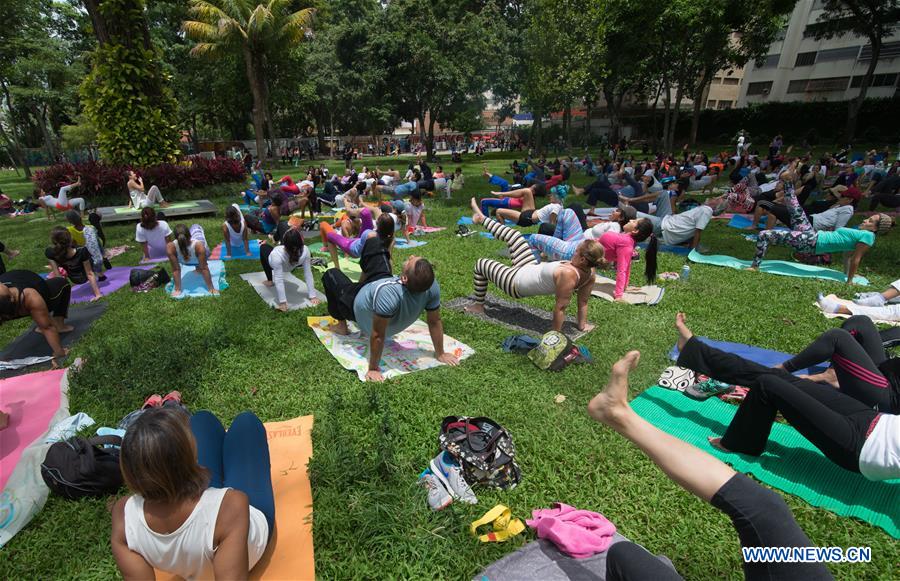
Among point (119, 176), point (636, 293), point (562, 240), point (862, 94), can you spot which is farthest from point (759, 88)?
point (119, 176)

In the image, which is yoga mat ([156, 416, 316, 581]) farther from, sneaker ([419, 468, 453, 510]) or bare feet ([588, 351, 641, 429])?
bare feet ([588, 351, 641, 429])

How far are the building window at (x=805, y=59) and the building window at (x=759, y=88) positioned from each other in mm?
2735

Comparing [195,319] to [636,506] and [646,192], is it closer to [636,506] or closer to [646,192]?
[636,506]

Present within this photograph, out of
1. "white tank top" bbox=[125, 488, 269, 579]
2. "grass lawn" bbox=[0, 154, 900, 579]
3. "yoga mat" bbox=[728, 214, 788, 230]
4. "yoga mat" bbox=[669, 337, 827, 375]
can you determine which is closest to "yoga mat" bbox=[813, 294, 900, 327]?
"grass lawn" bbox=[0, 154, 900, 579]

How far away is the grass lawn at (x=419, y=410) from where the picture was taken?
2.85 metres

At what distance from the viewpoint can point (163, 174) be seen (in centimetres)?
1502

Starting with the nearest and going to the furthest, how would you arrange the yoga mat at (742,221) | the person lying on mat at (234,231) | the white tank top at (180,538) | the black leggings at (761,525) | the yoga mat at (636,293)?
the black leggings at (761,525) < the white tank top at (180,538) < the yoga mat at (636,293) < the person lying on mat at (234,231) < the yoga mat at (742,221)

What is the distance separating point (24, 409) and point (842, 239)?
37.6ft

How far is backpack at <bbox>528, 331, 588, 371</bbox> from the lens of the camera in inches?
192

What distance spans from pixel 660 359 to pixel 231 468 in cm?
454

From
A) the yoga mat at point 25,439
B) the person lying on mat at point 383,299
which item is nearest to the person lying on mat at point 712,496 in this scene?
the person lying on mat at point 383,299

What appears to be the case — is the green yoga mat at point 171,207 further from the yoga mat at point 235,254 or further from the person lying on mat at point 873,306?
the person lying on mat at point 873,306

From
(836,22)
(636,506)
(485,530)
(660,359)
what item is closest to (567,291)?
(660,359)

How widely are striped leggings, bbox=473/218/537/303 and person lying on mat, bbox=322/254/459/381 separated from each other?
130 centimetres
